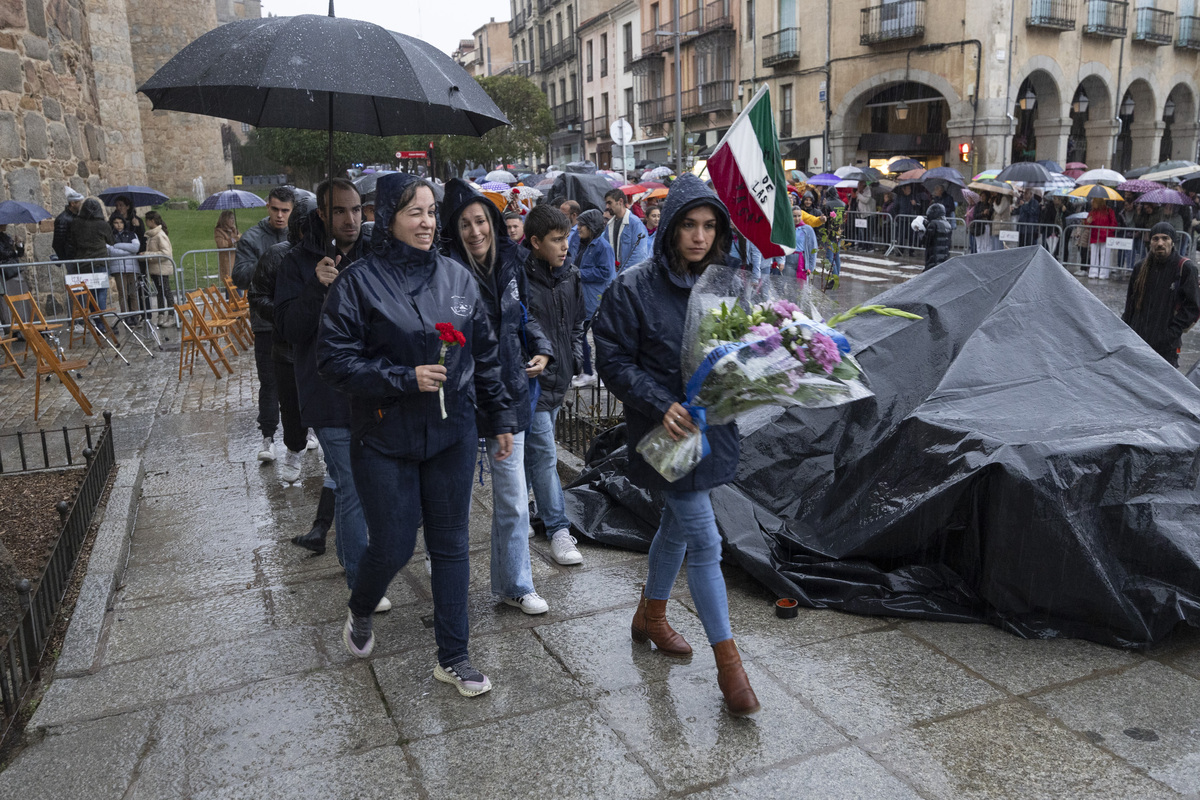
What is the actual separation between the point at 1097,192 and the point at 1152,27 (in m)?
18.9

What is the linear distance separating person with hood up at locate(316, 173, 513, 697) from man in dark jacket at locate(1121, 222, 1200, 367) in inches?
230

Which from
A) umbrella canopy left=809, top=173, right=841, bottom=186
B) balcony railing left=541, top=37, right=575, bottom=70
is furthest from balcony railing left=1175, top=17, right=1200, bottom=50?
balcony railing left=541, top=37, right=575, bottom=70

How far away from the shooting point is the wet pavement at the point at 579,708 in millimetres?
3055

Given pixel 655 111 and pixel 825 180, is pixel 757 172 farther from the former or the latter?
pixel 655 111

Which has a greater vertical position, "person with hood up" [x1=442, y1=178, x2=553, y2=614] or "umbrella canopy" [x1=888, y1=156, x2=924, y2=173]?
"umbrella canopy" [x1=888, y1=156, x2=924, y2=173]

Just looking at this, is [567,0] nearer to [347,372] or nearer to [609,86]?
[609,86]

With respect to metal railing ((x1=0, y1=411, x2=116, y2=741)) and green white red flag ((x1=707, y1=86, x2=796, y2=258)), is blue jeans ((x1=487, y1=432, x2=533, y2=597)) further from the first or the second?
metal railing ((x1=0, y1=411, x2=116, y2=741))

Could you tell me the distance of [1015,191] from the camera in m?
19.4

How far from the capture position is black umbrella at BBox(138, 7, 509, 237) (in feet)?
13.0

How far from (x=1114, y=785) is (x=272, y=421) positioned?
5469 mm

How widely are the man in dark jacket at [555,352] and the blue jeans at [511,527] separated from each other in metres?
0.57

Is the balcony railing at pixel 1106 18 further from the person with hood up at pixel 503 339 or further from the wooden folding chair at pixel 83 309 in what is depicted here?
the person with hood up at pixel 503 339

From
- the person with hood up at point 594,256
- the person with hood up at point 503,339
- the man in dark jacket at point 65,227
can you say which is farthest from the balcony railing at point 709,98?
the person with hood up at point 503,339

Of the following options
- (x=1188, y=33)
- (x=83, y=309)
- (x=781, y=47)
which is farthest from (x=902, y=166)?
(x=83, y=309)
